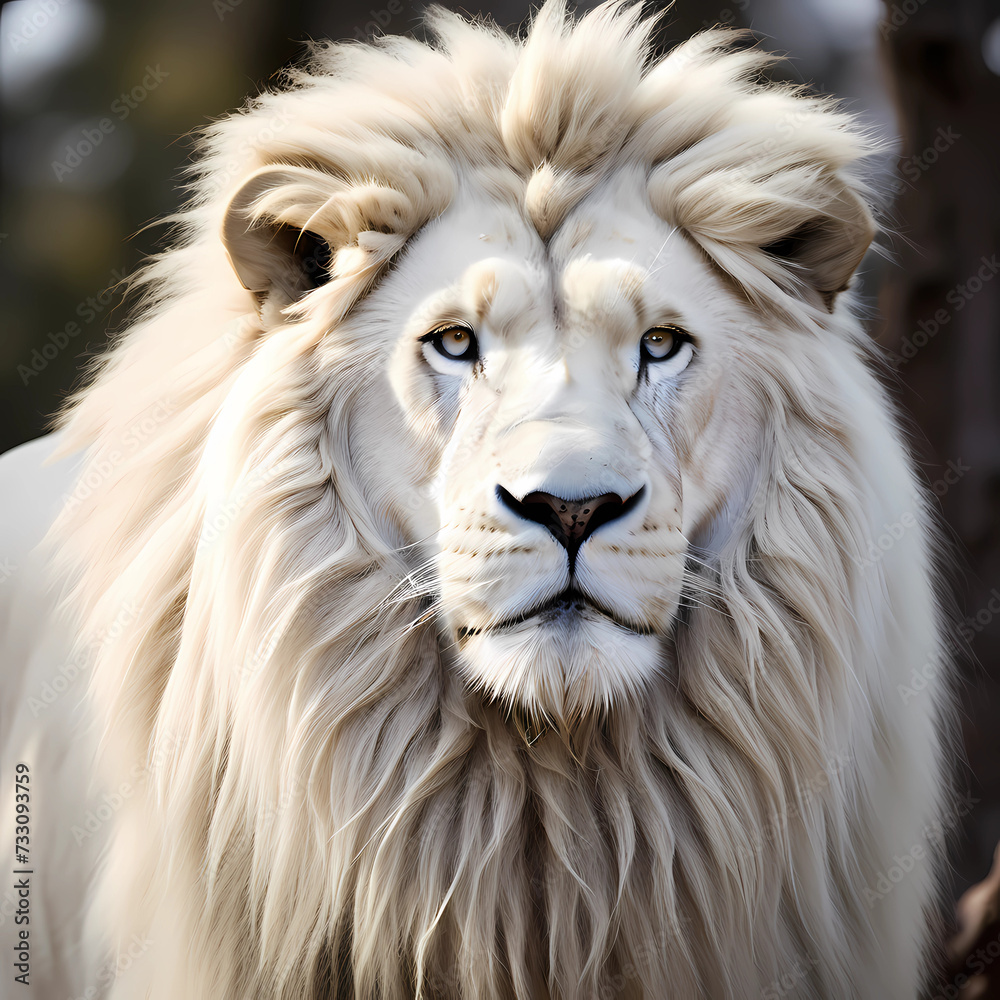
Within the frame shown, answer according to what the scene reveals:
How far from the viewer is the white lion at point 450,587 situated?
0.76 metres

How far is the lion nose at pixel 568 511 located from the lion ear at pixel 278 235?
343 millimetres

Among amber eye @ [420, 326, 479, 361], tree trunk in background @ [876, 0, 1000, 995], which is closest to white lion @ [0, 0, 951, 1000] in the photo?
amber eye @ [420, 326, 479, 361]

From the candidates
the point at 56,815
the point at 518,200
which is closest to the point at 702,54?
the point at 518,200

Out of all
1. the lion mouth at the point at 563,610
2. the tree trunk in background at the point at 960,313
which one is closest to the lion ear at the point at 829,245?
the tree trunk in background at the point at 960,313

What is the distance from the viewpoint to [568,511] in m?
0.63

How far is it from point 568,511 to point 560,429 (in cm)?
7

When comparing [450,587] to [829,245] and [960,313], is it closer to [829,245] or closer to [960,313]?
[829,245]

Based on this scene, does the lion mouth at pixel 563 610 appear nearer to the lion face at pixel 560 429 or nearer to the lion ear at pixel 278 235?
the lion face at pixel 560 429

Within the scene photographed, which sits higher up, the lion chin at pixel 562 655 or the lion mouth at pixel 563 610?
the lion mouth at pixel 563 610

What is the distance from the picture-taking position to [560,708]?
0.69m

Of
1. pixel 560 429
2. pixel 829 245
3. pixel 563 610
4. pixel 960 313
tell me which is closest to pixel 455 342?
pixel 560 429

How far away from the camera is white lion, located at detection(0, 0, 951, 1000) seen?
2.50 ft

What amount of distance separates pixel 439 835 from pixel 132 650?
37 centimetres

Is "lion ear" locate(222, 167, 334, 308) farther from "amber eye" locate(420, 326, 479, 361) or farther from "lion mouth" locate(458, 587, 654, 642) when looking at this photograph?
"lion mouth" locate(458, 587, 654, 642)
